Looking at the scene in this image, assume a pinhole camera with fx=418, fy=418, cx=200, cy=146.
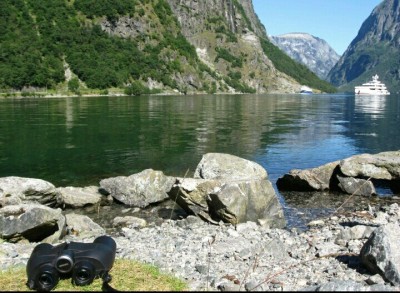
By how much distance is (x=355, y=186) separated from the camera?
26.7 meters

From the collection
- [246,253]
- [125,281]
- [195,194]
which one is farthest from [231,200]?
[125,281]

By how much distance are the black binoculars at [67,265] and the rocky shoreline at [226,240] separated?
7.77ft

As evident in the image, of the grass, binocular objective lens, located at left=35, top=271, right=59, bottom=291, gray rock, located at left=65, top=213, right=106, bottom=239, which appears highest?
binocular objective lens, located at left=35, top=271, right=59, bottom=291

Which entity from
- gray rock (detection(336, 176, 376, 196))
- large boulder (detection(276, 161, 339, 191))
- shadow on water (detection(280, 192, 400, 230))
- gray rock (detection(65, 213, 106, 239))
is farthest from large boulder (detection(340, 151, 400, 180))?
gray rock (detection(65, 213, 106, 239))

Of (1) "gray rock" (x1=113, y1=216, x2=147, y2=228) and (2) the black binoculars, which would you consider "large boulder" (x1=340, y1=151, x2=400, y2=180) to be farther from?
(2) the black binoculars

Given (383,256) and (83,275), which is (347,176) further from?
(83,275)

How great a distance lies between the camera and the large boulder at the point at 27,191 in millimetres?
21705

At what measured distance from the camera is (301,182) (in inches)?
1073

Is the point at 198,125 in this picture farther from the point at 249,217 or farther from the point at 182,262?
the point at 182,262

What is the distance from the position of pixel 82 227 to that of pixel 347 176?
56.4ft

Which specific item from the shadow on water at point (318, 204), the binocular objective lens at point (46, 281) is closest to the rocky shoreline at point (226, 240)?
the shadow on water at point (318, 204)

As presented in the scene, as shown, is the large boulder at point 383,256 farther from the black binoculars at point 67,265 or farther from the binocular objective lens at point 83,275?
the binocular objective lens at point 83,275

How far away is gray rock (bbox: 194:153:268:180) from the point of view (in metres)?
25.0

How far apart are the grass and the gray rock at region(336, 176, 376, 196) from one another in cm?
1811
